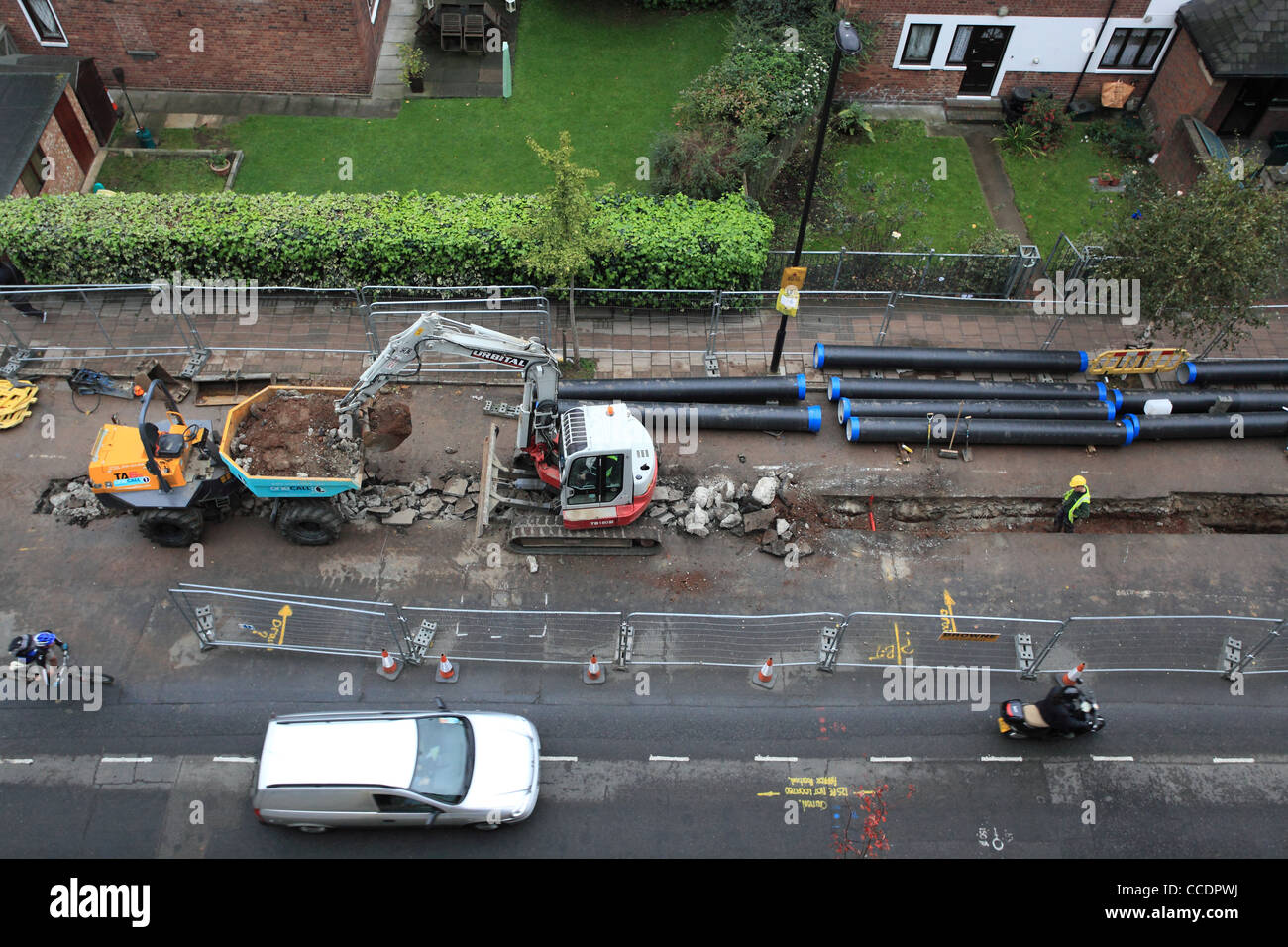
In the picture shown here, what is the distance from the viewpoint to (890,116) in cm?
2517

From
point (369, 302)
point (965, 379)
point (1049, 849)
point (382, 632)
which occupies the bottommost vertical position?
point (1049, 849)

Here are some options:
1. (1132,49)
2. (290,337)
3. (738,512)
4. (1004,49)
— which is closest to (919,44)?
(1004,49)

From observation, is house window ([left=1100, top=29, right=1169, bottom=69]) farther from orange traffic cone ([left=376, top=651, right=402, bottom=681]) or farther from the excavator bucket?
orange traffic cone ([left=376, top=651, right=402, bottom=681])

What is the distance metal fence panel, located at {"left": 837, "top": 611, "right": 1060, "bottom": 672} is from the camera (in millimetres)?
14633

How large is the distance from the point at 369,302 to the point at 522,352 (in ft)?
18.8

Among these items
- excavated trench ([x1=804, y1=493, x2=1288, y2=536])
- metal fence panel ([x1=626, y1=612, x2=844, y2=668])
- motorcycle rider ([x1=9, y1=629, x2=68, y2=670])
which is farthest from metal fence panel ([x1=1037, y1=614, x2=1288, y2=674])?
motorcycle rider ([x1=9, y1=629, x2=68, y2=670])

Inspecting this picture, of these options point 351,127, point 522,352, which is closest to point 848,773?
point 522,352

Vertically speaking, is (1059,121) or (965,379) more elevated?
(1059,121)

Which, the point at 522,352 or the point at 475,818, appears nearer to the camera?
the point at 475,818

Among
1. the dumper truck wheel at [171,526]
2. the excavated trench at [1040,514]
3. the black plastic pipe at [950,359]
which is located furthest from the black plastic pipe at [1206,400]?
the dumper truck wheel at [171,526]

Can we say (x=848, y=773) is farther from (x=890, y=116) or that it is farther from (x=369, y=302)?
(x=890, y=116)

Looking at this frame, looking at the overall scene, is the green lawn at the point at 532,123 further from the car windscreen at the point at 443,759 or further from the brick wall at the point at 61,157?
the car windscreen at the point at 443,759

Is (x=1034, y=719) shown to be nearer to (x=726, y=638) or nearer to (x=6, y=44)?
(x=726, y=638)

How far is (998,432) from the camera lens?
686 inches
